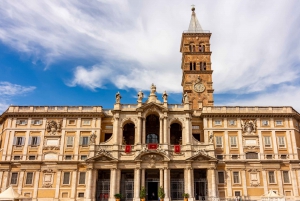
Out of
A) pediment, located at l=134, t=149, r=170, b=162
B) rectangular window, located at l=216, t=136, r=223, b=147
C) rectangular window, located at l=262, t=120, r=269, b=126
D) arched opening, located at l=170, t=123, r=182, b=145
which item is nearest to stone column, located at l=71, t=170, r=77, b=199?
pediment, located at l=134, t=149, r=170, b=162

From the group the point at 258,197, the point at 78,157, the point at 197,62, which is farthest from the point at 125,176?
the point at 197,62

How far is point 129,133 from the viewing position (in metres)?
49.4

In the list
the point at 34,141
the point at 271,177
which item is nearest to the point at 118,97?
the point at 34,141

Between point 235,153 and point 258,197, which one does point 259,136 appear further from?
point 258,197

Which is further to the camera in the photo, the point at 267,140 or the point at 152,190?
the point at 267,140

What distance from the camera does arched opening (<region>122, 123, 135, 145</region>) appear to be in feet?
161

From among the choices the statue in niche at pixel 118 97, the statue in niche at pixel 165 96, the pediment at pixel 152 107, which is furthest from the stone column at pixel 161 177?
the statue in niche at pixel 118 97

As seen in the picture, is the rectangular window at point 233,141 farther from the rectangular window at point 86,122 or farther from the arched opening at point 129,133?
the rectangular window at point 86,122

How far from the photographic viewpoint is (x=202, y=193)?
4388cm

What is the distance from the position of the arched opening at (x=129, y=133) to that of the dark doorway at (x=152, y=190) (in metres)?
8.30

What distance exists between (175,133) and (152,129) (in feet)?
13.7

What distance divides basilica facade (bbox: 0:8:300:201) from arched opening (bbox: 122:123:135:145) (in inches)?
7.0

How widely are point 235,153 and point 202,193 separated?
854 cm

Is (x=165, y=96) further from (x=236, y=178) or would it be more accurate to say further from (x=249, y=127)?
(x=236, y=178)
